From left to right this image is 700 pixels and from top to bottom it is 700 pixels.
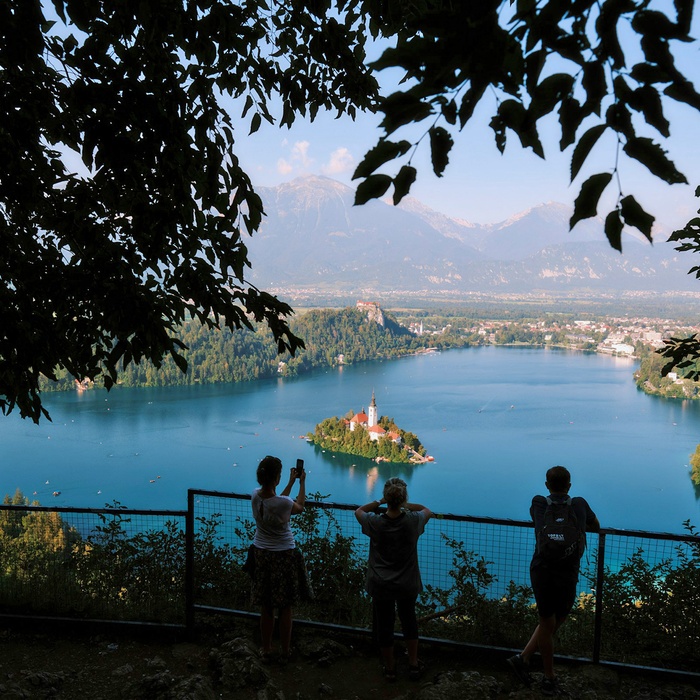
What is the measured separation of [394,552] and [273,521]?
1.94 feet

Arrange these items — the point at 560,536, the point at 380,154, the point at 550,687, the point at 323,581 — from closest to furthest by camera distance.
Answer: the point at 380,154 → the point at 560,536 → the point at 550,687 → the point at 323,581

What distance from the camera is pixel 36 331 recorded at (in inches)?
118

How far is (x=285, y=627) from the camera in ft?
11.2

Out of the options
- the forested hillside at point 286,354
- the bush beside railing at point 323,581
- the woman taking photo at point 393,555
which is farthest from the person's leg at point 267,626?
the forested hillside at point 286,354

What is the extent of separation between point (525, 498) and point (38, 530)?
3614cm

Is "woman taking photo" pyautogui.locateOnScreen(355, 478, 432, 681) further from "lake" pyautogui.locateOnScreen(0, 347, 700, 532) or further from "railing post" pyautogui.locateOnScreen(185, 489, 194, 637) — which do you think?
"lake" pyautogui.locateOnScreen(0, 347, 700, 532)

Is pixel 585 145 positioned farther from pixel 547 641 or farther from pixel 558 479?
pixel 547 641

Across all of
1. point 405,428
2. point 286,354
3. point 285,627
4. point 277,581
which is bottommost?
point 405,428

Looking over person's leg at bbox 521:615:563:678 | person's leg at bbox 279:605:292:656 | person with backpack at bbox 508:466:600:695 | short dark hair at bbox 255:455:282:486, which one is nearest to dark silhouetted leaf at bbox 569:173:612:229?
person with backpack at bbox 508:466:600:695

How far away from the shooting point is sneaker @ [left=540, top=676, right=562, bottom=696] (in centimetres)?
312

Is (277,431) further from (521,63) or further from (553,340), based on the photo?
(553,340)

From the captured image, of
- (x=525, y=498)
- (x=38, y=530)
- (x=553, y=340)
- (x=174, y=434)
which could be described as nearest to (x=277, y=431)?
(x=174, y=434)

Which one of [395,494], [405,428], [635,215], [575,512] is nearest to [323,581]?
[395,494]

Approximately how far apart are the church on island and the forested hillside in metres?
12.8
